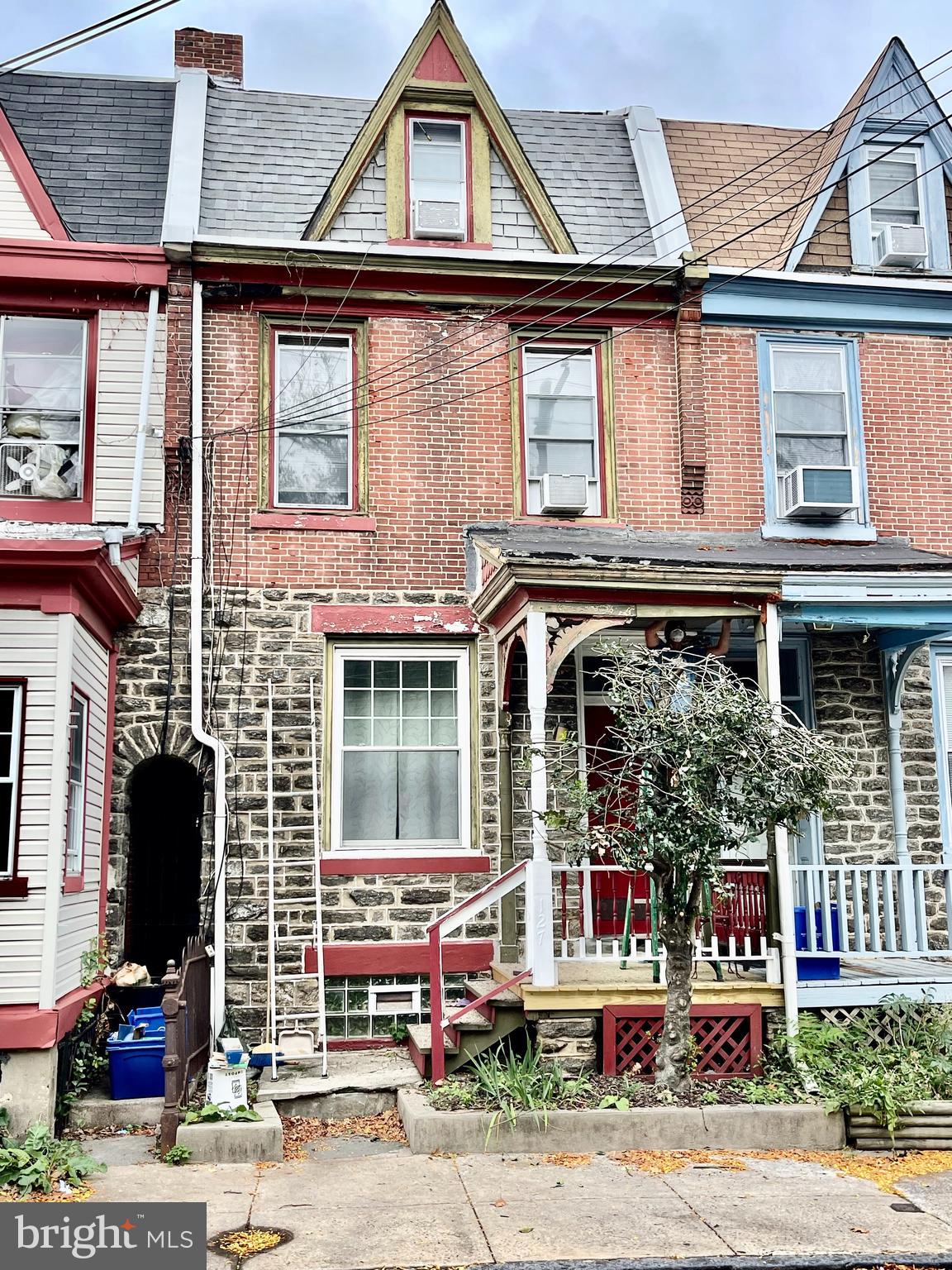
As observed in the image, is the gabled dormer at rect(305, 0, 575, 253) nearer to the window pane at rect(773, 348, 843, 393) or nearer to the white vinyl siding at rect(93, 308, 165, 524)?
the white vinyl siding at rect(93, 308, 165, 524)

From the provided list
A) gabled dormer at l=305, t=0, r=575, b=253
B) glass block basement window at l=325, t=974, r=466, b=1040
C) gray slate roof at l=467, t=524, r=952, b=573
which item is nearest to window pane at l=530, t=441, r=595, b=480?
gray slate roof at l=467, t=524, r=952, b=573

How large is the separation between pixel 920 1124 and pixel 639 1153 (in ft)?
6.81

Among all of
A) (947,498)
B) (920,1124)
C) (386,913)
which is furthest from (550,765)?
(947,498)

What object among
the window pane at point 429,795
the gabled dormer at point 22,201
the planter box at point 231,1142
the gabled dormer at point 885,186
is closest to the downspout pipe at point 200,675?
the gabled dormer at point 22,201

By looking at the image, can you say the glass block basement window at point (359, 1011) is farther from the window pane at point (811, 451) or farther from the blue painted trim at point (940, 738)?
the window pane at point (811, 451)

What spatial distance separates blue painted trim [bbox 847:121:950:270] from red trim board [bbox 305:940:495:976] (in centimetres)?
838

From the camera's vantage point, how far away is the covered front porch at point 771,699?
32.3 feet

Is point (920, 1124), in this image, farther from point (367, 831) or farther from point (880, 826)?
point (367, 831)

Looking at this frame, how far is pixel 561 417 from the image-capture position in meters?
12.8

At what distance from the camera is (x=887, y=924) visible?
10.5 m

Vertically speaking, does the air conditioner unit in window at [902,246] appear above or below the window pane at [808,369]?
above

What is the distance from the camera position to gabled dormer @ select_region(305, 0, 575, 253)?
12.7 metres

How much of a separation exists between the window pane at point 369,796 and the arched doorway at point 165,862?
1.45 meters

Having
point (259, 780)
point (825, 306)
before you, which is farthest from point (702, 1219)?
point (825, 306)
